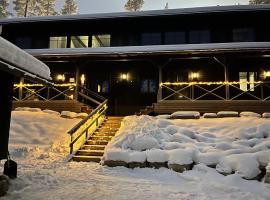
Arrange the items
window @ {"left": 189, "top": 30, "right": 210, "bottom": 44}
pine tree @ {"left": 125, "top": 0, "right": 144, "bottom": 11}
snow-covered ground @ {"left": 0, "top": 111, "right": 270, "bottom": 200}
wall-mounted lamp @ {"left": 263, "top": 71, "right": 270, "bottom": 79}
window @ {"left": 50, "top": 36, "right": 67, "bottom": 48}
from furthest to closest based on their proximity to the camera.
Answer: pine tree @ {"left": 125, "top": 0, "right": 144, "bottom": 11} < window @ {"left": 50, "top": 36, "right": 67, "bottom": 48} < window @ {"left": 189, "top": 30, "right": 210, "bottom": 44} < wall-mounted lamp @ {"left": 263, "top": 71, "right": 270, "bottom": 79} < snow-covered ground @ {"left": 0, "top": 111, "right": 270, "bottom": 200}

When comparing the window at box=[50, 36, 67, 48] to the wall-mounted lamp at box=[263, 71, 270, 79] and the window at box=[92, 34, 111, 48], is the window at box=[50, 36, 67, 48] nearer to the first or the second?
the window at box=[92, 34, 111, 48]

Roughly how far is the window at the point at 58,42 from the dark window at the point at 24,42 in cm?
162

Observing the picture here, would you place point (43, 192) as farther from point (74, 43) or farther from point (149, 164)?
point (74, 43)

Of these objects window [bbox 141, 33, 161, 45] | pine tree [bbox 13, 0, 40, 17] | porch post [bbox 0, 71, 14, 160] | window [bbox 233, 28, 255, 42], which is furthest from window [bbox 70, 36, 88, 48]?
pine tree [bbox 13, 0, 40, 17]

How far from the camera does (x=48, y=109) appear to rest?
56.2 ft

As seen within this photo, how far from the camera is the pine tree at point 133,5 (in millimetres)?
48375

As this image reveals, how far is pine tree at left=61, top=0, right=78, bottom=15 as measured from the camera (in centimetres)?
5525

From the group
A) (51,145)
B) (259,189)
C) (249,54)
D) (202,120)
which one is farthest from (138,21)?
(259,189)

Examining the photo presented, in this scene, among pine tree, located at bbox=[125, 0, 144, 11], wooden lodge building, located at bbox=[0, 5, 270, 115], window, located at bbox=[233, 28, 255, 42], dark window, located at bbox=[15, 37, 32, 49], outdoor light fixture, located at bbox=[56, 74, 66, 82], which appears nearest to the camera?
wooden lodge building, located at bbox=[0, 5, 270, 115]

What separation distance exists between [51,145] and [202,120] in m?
6.82

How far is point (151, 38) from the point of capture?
19797mm

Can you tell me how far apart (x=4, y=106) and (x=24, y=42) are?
626 inches

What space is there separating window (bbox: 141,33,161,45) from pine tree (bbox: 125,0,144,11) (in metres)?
30.3

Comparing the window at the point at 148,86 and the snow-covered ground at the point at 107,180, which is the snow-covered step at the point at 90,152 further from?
the window at the point at 148,86
